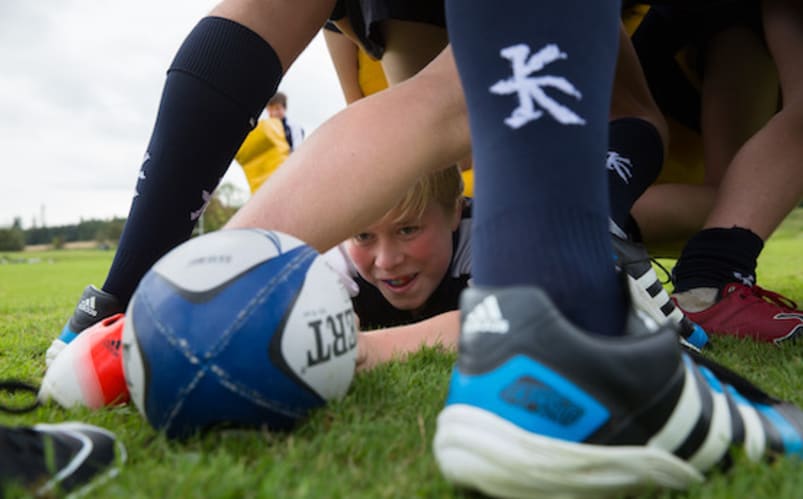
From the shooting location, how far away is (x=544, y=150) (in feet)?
2.87

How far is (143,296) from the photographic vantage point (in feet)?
3.61

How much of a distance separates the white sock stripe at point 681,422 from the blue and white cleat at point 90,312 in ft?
4.58

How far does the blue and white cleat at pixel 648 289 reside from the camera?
1.69 meters

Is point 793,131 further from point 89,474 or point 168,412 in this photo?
point 89,474

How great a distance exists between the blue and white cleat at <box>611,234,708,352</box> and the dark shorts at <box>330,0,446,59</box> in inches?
36.1

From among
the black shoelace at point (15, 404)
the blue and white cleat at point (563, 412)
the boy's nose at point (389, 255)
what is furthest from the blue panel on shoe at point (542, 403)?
the boy's nose at point (389, 255)

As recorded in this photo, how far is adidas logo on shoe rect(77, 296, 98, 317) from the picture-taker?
1.66m

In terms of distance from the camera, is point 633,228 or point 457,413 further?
point 633,228

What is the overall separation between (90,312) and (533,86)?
1323mm

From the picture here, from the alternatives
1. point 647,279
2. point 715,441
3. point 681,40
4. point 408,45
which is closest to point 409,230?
point 408,45

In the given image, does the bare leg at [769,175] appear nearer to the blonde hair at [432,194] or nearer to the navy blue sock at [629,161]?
the navy blue sock at [629,161]

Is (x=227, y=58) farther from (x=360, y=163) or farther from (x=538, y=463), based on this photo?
(x=538, y=463)

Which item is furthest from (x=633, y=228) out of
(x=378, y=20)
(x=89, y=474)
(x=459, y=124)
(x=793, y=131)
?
(x=89, y=474)

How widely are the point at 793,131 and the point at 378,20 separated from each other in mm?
1479
